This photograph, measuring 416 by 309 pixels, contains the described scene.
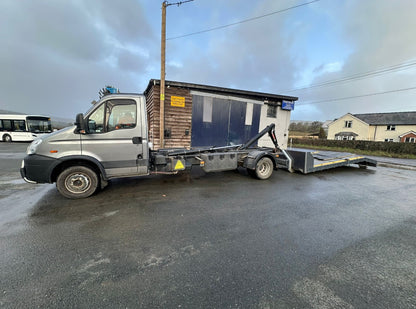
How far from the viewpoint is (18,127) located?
18.8 m

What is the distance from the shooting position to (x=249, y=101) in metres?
11.2

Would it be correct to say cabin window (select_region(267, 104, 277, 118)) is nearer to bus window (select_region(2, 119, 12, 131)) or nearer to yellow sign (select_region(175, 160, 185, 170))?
yellow sign (select_region(175, 160, 185, 170))

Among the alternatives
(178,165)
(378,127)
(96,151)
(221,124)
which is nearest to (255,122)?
(221,124)

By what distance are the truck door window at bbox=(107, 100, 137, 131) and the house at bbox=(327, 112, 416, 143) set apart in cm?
4780

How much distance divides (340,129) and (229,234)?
51190mm

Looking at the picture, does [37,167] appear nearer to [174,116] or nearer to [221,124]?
[174,116]

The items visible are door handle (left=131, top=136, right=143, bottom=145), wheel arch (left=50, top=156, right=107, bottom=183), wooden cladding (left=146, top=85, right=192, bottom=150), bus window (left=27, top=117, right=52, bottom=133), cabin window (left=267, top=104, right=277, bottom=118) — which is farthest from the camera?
bus window (left=27, top=117, right=52, bottom=133)

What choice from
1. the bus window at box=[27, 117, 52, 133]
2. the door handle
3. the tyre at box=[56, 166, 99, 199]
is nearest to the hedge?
the door handle

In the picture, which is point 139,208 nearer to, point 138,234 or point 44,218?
point 138,234

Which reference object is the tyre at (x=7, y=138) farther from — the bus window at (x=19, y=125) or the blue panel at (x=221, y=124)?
the blue panel at (x=221, y=124)

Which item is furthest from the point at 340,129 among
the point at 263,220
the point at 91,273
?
the point at 91,273

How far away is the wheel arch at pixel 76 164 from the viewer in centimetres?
414

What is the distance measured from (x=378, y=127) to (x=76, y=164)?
168 feet

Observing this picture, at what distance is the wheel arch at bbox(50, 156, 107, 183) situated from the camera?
414cm
